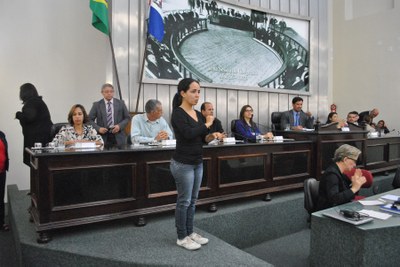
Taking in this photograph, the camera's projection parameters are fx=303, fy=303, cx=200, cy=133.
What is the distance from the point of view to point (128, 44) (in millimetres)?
3965

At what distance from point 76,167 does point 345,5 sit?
6.98 m

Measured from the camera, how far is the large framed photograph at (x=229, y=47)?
4250 millimetres

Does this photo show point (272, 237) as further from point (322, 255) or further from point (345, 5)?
point (345, 5)

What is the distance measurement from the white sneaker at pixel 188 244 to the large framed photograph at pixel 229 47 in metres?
2.57

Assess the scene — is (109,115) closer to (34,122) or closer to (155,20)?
(34,122)

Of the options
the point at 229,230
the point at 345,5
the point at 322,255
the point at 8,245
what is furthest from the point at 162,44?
the point at 345,5

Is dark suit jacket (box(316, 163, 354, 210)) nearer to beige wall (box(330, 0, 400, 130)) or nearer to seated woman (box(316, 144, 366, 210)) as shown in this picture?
seated woman (box(316, 144, 366, 210))

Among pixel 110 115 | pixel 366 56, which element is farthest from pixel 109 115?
pixel 366 56

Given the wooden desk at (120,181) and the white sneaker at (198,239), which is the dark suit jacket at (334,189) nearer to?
the wooden desk at (120,181)

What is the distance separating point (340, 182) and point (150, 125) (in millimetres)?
1804

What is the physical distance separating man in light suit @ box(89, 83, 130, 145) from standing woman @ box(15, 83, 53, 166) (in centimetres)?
48

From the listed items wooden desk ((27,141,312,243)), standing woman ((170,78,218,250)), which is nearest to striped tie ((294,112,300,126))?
wooden desk ((27,141,312,243))

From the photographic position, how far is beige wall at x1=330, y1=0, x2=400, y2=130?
5.97 m

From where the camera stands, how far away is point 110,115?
3.45 m
